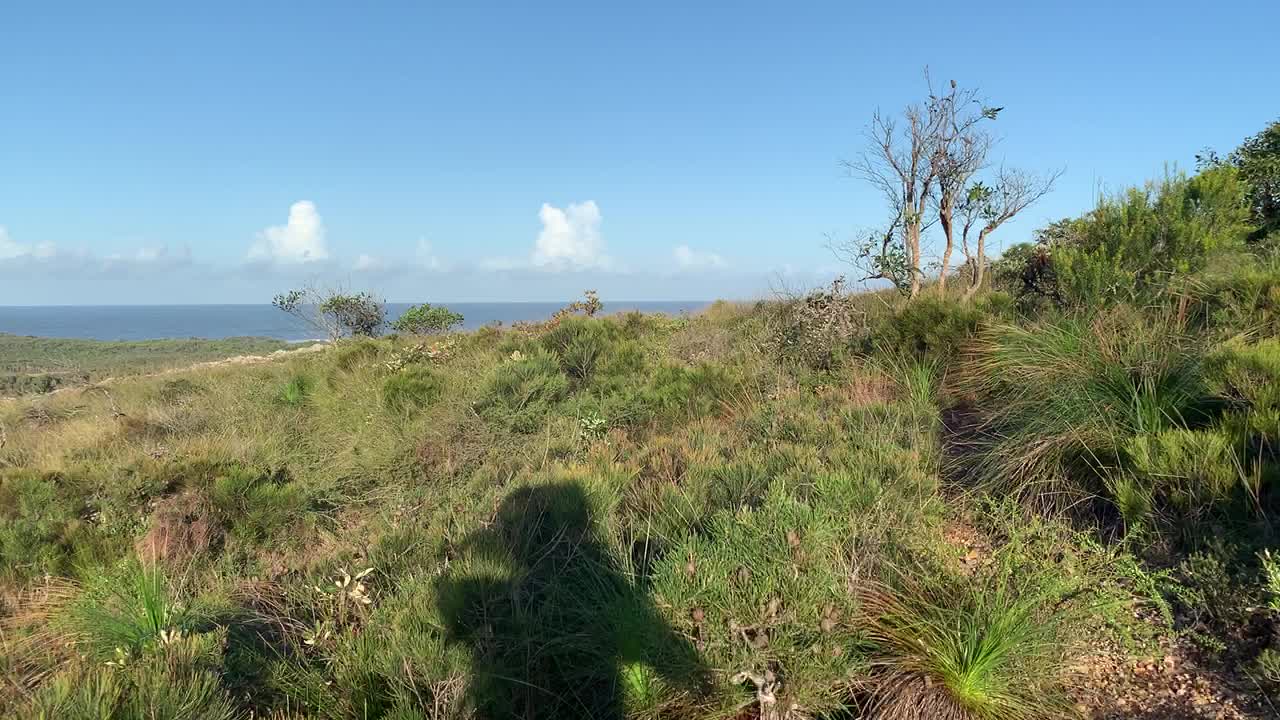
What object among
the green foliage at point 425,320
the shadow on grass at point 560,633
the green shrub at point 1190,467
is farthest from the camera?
the green foliage at point 425,320

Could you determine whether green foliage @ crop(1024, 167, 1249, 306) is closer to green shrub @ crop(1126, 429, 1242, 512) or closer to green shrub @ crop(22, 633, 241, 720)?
green shrub @ crop(1126, 429, 1242, 512)

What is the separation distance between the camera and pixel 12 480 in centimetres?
589

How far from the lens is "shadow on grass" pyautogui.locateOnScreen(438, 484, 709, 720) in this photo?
2.39m

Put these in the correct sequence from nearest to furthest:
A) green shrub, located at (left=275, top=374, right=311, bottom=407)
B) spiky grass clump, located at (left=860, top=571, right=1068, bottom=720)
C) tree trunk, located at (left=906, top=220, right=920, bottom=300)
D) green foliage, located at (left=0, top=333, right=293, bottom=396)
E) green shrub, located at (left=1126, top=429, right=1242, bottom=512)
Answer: spiky grass clump, located at (left=860, top=571, right=1068, bottom=720) < green shrub, located at (left=1126, top=429, right=1242, bottom=512) < green shrub, located at (left=275, top=374, right=311, bottom=407) < tree trunk, located at (left=906, top=220, right=920, bottom=300) < green foliage, located at (left=0, top=333, right=293, bottom=396)

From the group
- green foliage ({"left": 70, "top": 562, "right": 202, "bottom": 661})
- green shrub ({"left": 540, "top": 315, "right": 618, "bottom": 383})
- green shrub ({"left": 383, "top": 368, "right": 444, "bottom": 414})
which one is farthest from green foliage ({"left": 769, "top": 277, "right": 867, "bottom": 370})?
green foliage ({"left": 70, "top": 562, "right": 202, "bottom": 661})

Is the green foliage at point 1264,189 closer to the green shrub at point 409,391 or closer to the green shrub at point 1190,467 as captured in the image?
the green shrub at point 1190,467

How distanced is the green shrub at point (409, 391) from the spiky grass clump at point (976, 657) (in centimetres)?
723

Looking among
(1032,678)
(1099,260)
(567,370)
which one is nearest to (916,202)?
(1099,260)

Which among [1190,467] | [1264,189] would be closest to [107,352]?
[1190,467]

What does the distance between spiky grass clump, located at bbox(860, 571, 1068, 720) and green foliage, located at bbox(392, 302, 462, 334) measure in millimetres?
18673

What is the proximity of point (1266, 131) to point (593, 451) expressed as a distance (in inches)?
705

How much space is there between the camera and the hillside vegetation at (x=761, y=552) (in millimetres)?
2350

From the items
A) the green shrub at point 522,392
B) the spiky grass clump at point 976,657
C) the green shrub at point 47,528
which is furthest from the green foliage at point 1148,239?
the green shrub at point 47,528

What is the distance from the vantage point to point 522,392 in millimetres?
8516
